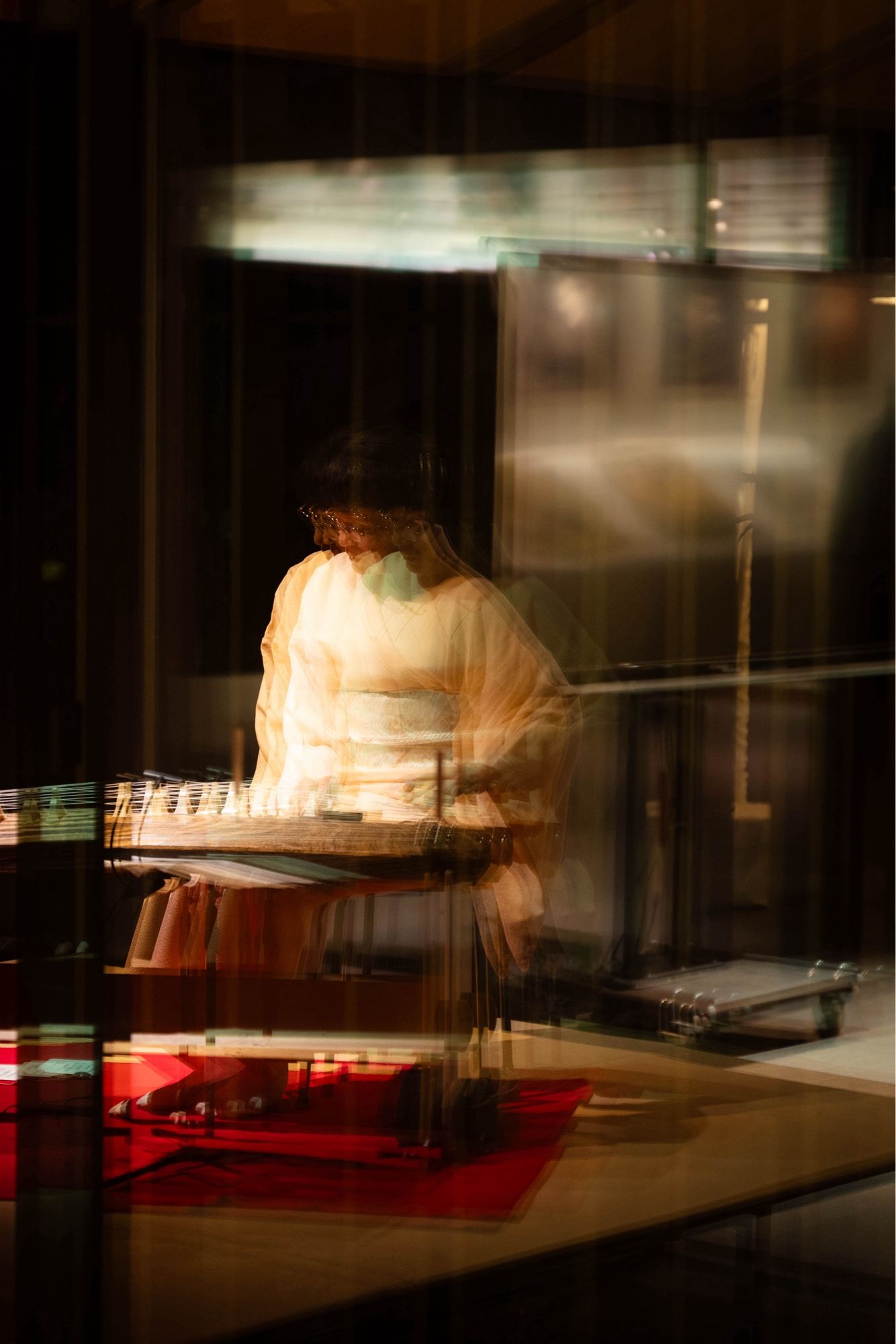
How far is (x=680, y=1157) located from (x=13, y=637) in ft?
2.65

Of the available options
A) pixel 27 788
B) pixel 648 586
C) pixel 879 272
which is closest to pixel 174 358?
pixel 27 788

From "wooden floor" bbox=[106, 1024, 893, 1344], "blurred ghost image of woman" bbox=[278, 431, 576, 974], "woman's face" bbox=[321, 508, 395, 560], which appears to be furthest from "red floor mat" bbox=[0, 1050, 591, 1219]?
"woman's face" bbox=[321, 508, 395, 560]

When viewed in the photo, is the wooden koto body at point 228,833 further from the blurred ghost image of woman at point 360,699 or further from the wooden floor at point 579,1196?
the wooden floor at point 579,1196

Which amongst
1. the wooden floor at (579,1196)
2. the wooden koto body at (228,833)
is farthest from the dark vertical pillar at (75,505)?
the wooden floor at (579,1196)

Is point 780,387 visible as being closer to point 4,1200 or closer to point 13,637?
point 13,637

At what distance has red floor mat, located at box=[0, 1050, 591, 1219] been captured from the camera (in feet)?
3.70

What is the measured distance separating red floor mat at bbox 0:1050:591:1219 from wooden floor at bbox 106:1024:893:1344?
0.02 metres

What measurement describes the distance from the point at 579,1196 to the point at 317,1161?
0.26m

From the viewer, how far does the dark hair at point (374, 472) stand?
1.13 m

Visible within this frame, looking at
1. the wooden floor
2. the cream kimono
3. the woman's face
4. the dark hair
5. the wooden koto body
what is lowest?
the wooden floor

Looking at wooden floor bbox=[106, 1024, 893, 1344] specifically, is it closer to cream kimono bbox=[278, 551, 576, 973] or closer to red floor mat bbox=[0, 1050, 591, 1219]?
red floor mat bbox=[0, 1050, 591, 1219]

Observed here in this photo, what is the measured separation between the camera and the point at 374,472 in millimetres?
1153

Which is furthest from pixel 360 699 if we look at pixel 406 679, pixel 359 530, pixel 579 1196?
pixel 579 1196

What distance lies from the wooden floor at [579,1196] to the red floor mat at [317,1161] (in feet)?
0.05
